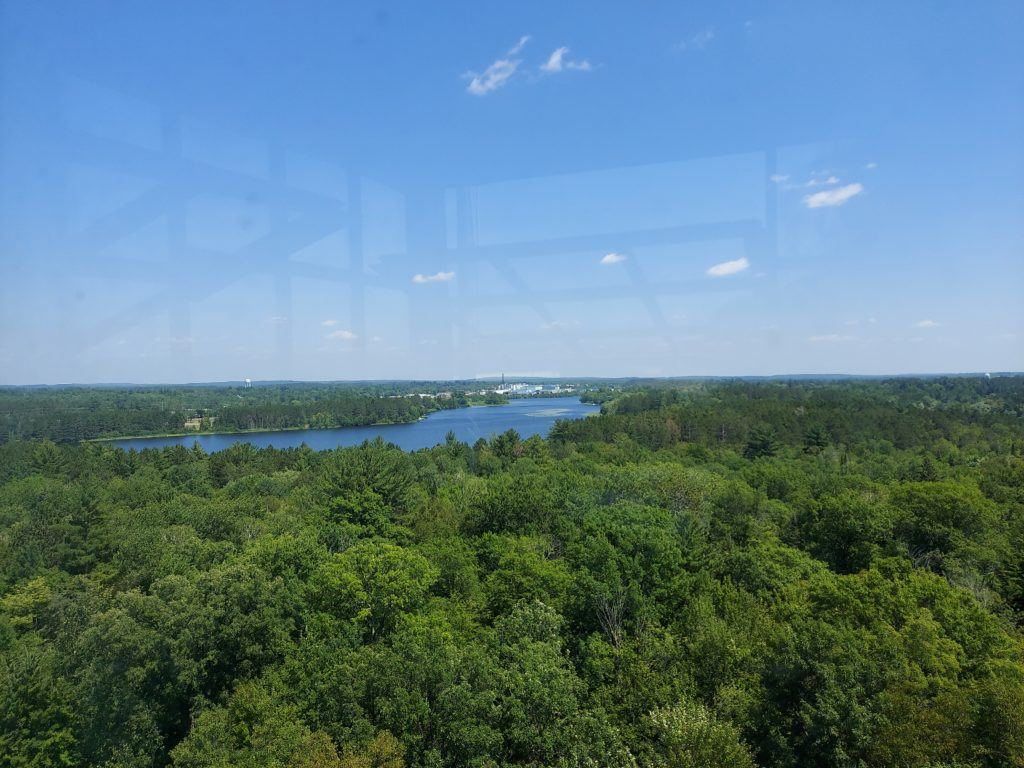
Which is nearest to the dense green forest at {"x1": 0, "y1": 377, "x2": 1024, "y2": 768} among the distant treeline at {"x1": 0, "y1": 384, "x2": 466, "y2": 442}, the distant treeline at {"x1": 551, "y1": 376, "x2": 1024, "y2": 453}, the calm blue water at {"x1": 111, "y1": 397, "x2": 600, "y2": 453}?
the distant treeline at {"x1": 551, "y1": 376, "x2": 1024, "y2": 453}

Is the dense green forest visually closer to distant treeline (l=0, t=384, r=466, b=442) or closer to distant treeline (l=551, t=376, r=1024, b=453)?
distant treeline (l=551, t=376, r=1024, b=453)

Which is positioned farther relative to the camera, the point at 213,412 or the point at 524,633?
the point at 213,412

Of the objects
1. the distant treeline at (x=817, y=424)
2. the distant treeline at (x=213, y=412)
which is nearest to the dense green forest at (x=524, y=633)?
the distant treeline at (x=817, y=424)

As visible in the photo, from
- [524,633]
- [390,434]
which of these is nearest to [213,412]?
[390,434]

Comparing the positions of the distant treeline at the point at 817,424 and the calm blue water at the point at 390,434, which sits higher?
the distant treeline at the point at 817,424

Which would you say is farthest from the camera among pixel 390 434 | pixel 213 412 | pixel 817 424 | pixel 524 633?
pixel 213 412

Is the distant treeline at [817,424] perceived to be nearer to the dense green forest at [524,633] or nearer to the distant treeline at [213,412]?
the dense green forest at [524,633]

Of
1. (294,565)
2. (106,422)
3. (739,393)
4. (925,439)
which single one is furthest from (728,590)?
(106,422)

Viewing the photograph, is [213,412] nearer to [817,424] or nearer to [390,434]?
[390,434]

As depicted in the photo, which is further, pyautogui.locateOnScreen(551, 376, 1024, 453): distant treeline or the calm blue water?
the calm blue water
